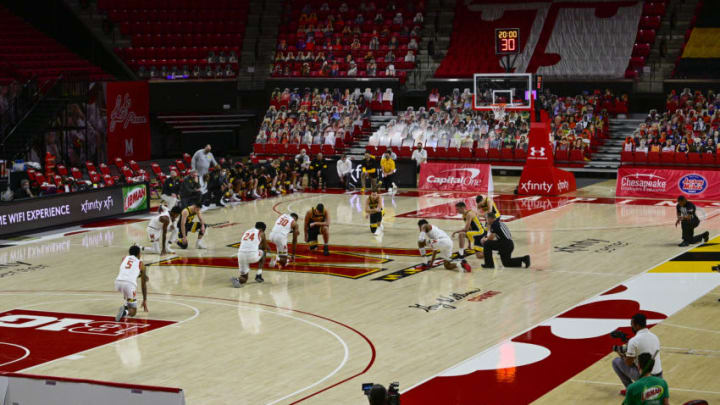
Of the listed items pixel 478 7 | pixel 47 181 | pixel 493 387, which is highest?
pixel 478 7

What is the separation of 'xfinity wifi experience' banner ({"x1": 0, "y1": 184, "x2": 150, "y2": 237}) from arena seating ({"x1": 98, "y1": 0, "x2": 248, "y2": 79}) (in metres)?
17.8

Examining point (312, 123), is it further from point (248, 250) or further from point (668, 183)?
point (248, 250)

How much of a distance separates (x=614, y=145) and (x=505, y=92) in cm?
808

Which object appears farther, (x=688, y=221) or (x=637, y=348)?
(x=688, y=221)

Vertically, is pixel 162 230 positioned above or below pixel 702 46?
below

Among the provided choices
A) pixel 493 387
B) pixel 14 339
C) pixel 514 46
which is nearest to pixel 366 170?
pixel 514 46

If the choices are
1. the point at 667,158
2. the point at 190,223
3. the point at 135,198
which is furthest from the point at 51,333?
the point at 667,158

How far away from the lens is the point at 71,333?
1648cm

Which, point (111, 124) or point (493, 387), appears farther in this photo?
point (111, 124)

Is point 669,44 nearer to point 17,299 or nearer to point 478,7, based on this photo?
point 478,7

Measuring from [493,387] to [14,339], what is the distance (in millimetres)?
7626

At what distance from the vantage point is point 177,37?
4834 cm

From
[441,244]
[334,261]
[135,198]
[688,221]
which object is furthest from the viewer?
[135,198]

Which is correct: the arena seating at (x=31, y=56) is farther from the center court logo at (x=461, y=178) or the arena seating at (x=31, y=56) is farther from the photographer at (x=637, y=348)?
the photographer at (x=637, y=348)
